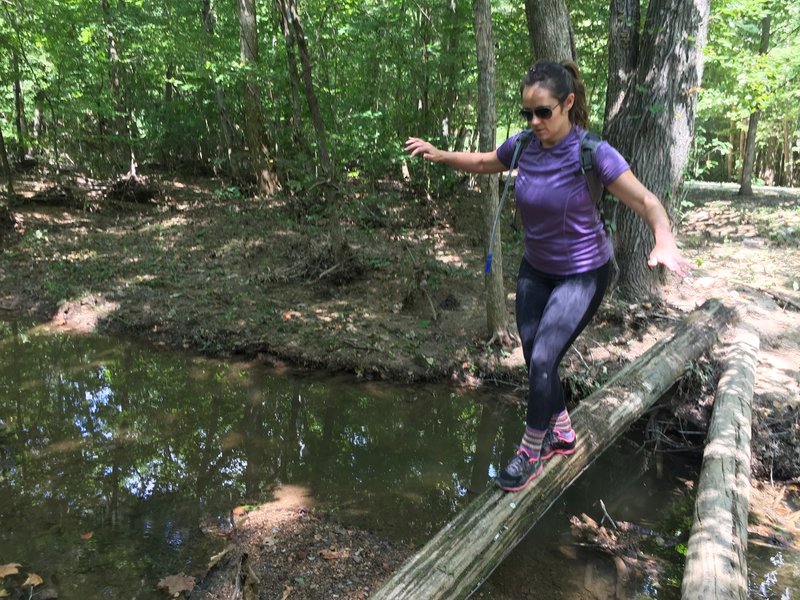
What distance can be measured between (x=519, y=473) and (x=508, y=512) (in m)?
0.20

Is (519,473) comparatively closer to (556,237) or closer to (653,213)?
(556,237)

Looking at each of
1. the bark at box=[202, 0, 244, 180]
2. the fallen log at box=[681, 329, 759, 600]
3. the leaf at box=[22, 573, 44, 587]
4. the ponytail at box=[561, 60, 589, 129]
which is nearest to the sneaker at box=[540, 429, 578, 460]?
the fallen log at box=[681, 329, 759, 600]

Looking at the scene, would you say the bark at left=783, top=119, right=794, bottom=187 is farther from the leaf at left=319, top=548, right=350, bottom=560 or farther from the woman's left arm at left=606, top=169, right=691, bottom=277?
the leaf at left=319, top=548, right=350, bottom=560

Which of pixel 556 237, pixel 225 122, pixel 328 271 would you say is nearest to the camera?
pixel 556 237

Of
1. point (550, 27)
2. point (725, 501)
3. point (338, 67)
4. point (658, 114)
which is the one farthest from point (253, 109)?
point (725, 501)

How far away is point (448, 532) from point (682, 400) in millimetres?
3404

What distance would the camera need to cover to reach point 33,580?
3.15m

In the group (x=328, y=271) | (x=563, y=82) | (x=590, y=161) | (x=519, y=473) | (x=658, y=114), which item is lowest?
(x=519, y=473)

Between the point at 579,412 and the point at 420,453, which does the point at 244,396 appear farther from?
the point at 579,412

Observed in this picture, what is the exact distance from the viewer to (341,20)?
38.3 ft

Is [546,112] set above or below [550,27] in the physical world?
below

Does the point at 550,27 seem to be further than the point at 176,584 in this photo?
Yes

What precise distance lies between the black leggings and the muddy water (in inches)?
47.4

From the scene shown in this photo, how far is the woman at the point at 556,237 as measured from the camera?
245 centimetres
